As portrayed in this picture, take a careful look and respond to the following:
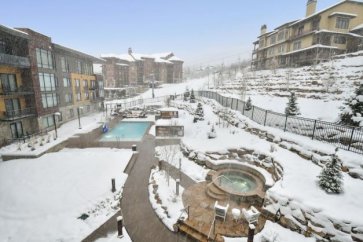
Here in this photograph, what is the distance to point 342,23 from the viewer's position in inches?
1121

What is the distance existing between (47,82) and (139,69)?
3874cm

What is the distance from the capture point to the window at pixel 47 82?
20.9 metres

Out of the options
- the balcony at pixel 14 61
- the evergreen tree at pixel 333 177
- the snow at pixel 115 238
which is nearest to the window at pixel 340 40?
the evergreen tree at pixel 333 177

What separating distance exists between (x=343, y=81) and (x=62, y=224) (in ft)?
89.6

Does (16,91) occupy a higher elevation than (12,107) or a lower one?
higher

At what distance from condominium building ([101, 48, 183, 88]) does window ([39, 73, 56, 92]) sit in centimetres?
2837

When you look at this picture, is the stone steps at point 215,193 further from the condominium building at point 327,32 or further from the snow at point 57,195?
the condominium building at point 327,32

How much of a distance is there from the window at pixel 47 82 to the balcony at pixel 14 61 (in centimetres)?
252

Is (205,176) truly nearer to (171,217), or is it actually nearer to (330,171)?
(171,217)

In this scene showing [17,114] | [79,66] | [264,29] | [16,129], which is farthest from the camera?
[264,29]

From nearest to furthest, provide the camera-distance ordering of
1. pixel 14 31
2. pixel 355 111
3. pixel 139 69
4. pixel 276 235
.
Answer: pixel 276 235 → pixel 355 111 → pixel 14 31 → pixel 139 69

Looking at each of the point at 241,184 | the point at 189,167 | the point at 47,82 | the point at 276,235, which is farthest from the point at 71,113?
the point at 276,235

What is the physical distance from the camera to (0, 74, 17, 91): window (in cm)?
1706

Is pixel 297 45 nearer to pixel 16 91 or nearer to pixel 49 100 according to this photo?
pixel 49 100
